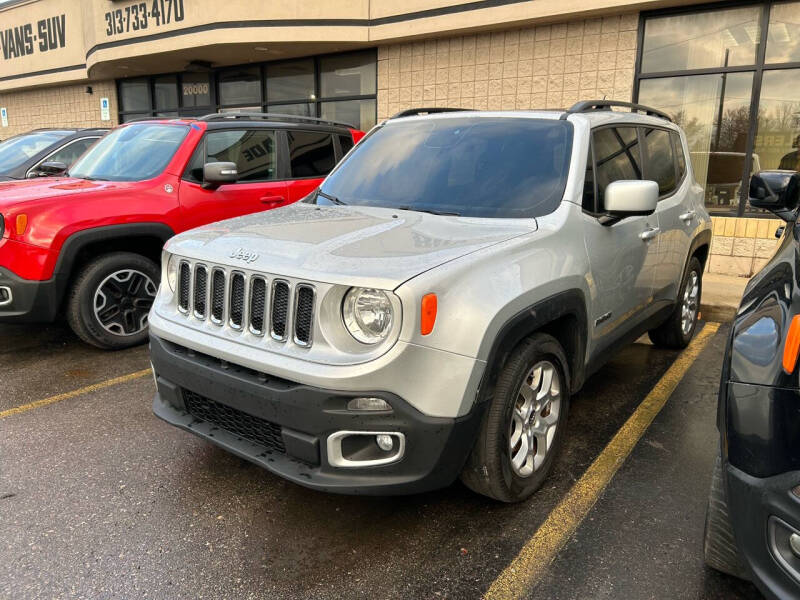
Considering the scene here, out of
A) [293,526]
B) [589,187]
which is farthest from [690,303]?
[293,526]

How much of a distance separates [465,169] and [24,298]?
338cm

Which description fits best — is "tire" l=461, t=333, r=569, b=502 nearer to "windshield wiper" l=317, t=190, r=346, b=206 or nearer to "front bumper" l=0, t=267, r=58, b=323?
"windshield wiper" l=317, t=190, r=346, b=206

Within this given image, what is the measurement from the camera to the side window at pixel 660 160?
4.21m

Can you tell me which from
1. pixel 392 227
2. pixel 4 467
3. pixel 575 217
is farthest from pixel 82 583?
pixel 575 217

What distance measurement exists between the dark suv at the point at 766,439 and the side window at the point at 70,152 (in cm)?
784

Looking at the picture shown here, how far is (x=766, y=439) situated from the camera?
5.46 feet

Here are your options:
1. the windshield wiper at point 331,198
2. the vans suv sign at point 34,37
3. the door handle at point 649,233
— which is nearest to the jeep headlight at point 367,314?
the windshield wiper at point 331,198

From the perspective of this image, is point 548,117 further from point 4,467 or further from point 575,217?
point 4,467

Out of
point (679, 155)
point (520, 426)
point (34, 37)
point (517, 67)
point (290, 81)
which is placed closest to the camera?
point (520, 426)

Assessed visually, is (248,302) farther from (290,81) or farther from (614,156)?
(290,81)

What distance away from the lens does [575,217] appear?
3.07 m

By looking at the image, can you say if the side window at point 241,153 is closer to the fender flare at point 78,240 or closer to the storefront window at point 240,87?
the fender flare at point 78,240

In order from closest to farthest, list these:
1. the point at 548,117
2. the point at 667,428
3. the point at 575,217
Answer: the point at 575,217 → the point at 548,117 → the point at 667,428

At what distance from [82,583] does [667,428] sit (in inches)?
125
